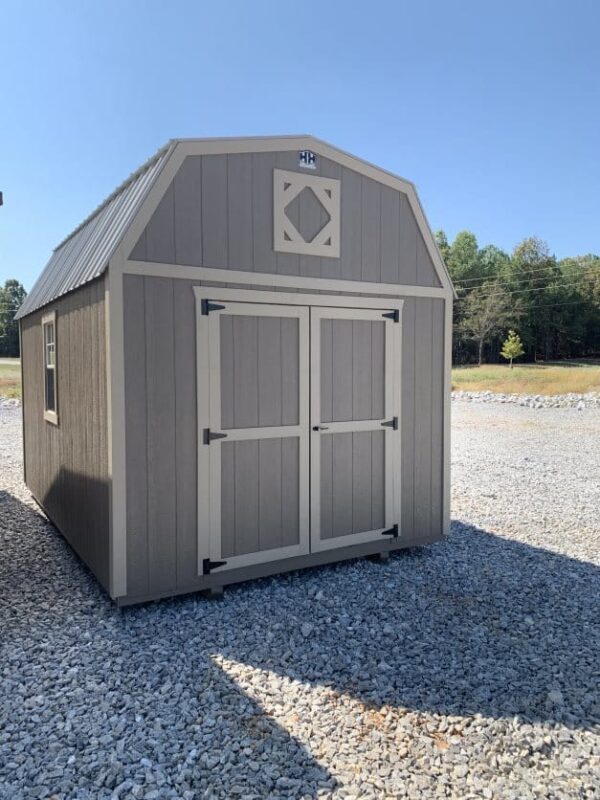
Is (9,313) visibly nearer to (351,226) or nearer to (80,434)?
(80,434)

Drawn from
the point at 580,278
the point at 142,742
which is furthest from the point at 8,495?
the point at 580,278

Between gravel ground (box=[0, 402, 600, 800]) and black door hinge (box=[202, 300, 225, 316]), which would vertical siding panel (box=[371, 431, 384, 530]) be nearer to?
gravel ground (box=[0, 402, 600, 800])

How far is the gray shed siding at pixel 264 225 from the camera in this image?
3.71m

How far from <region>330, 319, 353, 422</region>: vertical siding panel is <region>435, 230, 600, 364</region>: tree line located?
43.3m

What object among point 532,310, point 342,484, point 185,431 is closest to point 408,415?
point 342,484

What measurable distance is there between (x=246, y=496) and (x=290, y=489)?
0.38 m

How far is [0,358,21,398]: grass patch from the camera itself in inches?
871

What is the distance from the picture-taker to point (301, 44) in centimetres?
779

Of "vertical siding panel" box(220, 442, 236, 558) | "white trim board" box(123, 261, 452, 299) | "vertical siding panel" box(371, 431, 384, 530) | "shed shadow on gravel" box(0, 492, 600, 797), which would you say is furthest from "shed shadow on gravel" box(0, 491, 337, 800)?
"white trim board" box(123, 261, 452, 299)

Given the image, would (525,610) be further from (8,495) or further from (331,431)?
(8,495)

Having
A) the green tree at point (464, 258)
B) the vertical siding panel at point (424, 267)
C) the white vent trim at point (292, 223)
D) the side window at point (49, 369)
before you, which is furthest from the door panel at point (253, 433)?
the green tree at point (464, 258)

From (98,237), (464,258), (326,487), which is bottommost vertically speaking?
(326,487)

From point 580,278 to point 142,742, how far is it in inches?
2151

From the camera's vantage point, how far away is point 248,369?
13.1 ft
